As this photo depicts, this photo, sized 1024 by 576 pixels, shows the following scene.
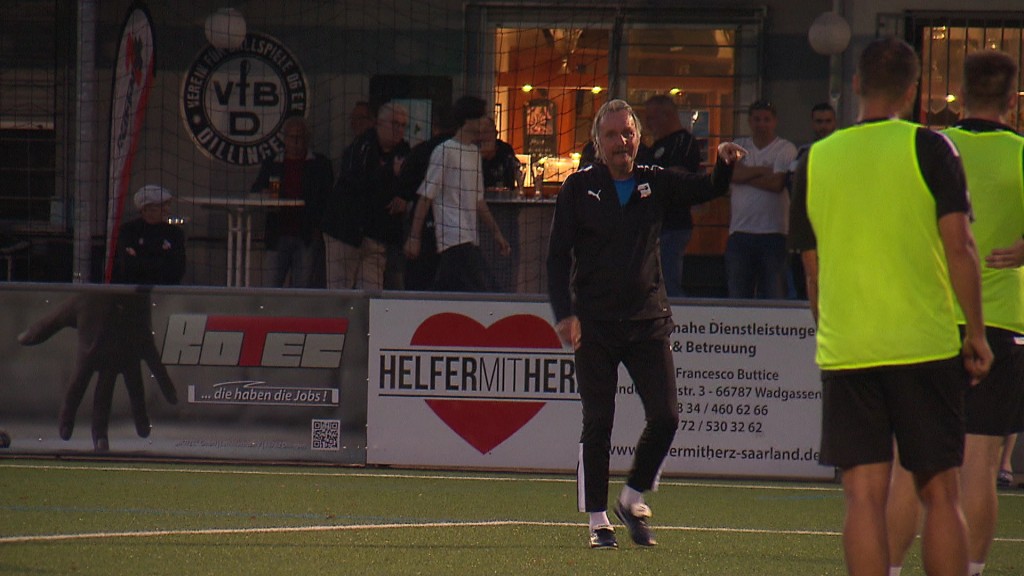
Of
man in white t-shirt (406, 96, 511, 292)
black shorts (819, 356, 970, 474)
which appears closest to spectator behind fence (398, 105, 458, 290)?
man in white t-shirt (406, 96, 511, 292)

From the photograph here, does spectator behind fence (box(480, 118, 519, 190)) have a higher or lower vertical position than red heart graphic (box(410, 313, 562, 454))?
higher

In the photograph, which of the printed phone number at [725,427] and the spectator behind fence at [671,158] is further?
the spectator behind fence at [671,158]

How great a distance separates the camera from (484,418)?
952 cm

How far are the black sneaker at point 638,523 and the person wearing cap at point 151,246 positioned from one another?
5665 mm

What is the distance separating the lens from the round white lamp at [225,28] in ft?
42.3

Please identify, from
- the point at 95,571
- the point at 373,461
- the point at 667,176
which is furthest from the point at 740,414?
the point at 95,571

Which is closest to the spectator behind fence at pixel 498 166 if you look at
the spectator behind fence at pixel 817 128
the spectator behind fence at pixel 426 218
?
the spectator behind fence at pixel 426 218

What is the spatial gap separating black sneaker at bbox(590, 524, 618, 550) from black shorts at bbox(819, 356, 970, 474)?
2216 mm

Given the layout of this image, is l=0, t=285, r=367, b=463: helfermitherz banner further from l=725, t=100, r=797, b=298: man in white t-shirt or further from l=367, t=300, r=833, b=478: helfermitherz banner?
l=725, t=100, r=797, b=298: man in white t-shirt

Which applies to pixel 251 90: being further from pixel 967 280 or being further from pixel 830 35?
pixel 967 280

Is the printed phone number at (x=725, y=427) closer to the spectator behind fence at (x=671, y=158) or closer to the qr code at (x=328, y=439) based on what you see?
the spectator behind fence at (x=671, y=158)

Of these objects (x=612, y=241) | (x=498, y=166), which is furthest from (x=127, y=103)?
(x=612, y=241)

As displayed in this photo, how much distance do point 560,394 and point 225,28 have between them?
5.22 metres

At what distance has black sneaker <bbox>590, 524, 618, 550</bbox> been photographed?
6448mm
